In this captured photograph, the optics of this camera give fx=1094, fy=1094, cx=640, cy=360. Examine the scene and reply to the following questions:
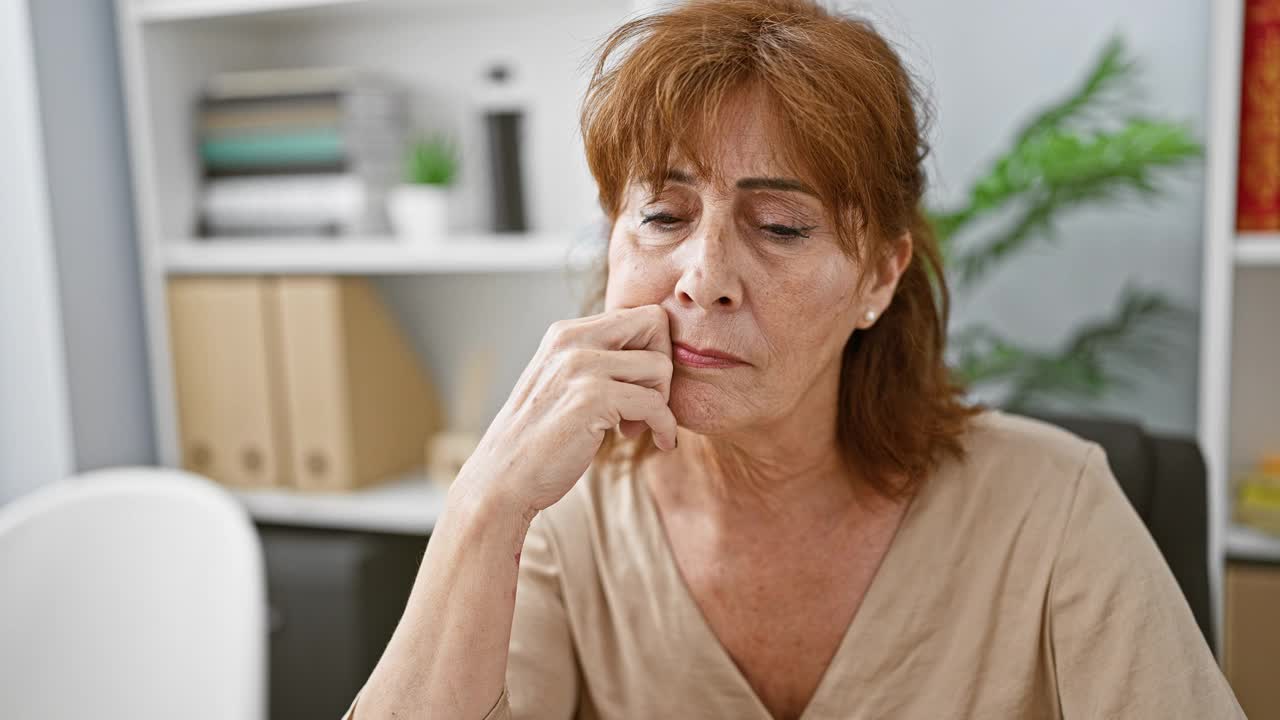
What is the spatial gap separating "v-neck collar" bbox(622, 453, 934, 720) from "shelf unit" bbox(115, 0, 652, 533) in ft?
3.05

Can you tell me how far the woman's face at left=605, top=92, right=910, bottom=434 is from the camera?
3.27 feet

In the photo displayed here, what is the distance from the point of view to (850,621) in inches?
44.6

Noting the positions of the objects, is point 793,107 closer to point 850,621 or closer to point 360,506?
point 850,621

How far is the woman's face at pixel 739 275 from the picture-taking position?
39.2 inches

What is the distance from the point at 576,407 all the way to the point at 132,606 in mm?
742

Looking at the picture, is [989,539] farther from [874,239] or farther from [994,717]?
[874,239]

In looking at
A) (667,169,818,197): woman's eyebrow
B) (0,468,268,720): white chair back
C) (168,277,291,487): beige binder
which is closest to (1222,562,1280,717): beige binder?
(667,169,818,197): woman's eyebrow

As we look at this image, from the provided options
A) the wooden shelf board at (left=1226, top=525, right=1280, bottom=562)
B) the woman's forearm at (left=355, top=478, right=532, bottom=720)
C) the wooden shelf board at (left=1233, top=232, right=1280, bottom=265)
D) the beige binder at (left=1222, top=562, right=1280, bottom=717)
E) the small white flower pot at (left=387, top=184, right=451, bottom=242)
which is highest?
the small white flower pot at (left=387, top=184, right=451, bottom=242)

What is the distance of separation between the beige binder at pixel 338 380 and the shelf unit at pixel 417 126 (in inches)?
2.0

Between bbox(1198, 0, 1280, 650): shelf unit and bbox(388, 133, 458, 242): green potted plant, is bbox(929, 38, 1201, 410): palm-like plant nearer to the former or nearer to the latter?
bbox(1198, 0, 1280, 650): shelf unit

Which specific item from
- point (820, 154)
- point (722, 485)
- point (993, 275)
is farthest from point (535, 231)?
point (820, 154)

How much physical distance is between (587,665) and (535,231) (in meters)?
1.23

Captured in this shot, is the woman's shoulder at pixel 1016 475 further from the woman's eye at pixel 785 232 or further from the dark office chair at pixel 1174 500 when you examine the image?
the woman's eye at pixel 785 232

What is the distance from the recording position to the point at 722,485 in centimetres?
120
